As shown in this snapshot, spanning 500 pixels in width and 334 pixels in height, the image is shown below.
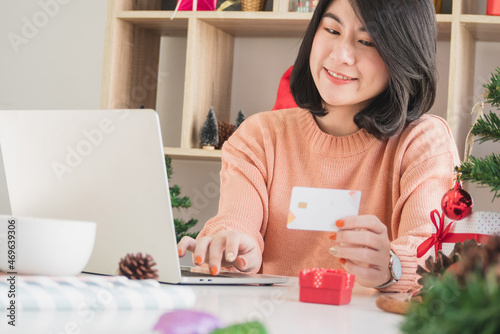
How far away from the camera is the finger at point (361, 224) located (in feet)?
3.17

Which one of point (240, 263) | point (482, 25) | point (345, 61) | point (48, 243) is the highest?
point (482, 25)

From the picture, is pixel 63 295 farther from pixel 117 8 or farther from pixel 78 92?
pixel 78 92

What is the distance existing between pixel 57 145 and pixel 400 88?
94 centimetres

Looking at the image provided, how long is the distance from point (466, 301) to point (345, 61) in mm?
1274

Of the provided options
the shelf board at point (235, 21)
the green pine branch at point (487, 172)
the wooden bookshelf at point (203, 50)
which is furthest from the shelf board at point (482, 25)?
the green pine branch at point (487, 172)

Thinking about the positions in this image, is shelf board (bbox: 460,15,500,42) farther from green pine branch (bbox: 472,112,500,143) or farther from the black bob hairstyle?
green pine branch (bbox: 472,112,500,143)

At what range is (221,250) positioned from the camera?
1.08m

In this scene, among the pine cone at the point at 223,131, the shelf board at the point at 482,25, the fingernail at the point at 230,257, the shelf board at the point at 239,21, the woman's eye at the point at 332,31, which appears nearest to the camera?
the fingernail at the point at 230,257

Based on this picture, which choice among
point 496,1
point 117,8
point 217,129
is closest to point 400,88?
point 496,1

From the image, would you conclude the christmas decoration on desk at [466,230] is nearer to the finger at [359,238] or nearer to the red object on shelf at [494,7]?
the finger at [359,238]

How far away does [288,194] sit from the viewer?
1609mm

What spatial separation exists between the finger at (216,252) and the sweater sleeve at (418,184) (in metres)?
0.30

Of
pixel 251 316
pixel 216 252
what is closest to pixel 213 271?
pixel 216 252

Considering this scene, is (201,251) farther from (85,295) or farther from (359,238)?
(85,295)
